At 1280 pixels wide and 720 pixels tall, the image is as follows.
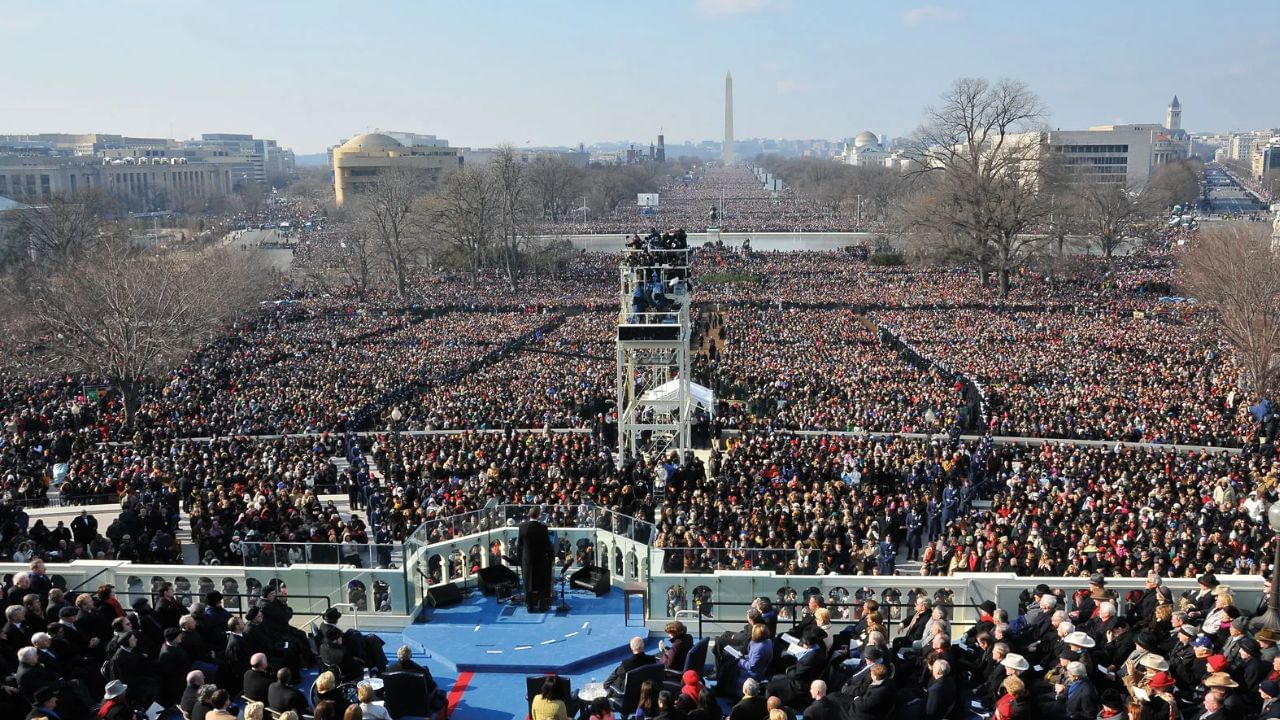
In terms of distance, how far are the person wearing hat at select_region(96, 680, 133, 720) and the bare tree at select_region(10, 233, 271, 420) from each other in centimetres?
2253

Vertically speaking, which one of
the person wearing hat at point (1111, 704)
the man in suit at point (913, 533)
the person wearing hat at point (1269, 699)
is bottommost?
the man in suit at point (913, 533)

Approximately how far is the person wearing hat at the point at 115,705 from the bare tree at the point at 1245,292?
28208mm

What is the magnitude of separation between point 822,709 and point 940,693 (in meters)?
1.04

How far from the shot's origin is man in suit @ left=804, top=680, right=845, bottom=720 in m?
8.35

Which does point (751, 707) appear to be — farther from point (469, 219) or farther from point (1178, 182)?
point (1178, 182)

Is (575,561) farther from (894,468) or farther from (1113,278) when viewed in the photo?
(1113,278)

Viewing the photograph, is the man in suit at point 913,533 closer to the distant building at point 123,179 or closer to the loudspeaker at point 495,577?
the loudspeaker at point 495,577

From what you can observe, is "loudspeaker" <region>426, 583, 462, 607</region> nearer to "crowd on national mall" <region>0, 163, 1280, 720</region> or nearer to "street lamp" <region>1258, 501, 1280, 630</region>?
"crowd on national mall" <region>0, 163, 1280, 720</region>

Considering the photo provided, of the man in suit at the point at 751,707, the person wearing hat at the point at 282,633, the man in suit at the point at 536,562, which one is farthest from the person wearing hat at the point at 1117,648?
the person wearing hat at the point at 282,633

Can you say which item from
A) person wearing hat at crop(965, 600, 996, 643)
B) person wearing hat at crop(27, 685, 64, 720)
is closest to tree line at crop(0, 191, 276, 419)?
person wearing hat at crop(27, 685, 64, 720)

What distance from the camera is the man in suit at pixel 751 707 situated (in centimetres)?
832

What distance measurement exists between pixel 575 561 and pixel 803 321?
3077 cm

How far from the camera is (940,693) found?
866 centimetres

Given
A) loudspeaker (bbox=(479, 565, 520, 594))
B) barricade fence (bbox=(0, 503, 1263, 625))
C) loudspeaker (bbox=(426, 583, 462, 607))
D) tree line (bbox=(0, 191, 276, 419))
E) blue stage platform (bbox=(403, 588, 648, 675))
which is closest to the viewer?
blue stage platform (bbox=(403, 588, 648, 675))
